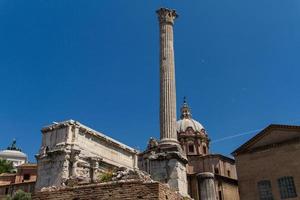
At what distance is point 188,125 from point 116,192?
1822 inches

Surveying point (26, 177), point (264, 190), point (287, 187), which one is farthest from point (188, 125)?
point (287, 187)

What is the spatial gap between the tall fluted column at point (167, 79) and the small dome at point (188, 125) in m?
28.2

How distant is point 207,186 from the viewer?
38781 mm

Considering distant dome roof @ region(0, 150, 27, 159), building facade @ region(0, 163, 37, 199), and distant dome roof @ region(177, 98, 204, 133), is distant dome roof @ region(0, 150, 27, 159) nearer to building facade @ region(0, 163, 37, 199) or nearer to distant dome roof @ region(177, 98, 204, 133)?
building facade @ region(0, 163, 37, 199)

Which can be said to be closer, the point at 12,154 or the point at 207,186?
the point at 207,186

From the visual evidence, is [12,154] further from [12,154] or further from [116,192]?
[116,192]

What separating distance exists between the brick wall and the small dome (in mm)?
45008

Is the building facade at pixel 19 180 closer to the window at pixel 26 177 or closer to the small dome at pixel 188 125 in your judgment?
the window at pixel 26 177

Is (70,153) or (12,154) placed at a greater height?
(12,154)

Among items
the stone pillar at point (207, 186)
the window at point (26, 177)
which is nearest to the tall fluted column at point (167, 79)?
the stone pillar at point (207, 186)

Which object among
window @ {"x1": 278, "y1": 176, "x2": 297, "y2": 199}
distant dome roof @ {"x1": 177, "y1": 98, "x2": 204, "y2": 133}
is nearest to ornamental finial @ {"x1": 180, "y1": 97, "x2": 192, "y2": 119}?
distant dome roof @ {"x1": 177, "y1": 98, "x2": 204, "y2": 133}

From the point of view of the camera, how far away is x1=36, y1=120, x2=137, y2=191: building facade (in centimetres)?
2711

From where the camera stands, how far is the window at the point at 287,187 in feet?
104

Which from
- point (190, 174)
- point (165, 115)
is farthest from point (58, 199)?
point (190, 174)
